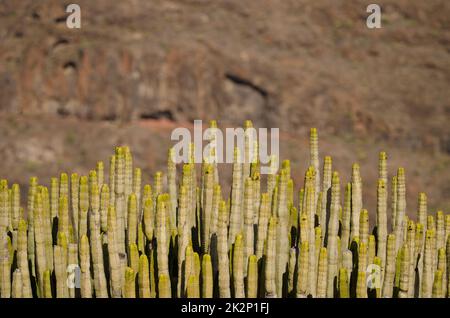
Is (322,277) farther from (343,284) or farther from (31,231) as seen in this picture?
(31,231)

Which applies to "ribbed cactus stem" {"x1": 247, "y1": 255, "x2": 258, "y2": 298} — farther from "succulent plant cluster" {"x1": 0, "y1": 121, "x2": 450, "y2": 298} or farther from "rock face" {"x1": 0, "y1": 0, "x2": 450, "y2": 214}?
"rock face" {"x1": 0, "y1": 0, "x2": 450, "y2": 214}

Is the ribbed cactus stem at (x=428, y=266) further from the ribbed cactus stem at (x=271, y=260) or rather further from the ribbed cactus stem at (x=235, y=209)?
the ribbed cactus stem at (x=235, y=209)

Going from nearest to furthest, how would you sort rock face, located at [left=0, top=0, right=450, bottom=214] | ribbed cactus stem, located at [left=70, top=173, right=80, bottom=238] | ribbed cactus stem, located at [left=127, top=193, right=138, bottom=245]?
1. ribbed cactus stem, located at [left=127, top=193, right=138, bottom=245]
2. ribbed cactus stem, located at [left=70, top=173, right=80, bottom=238]
3. rock face, located at [left=0, top=0, right=450, bottom=214]

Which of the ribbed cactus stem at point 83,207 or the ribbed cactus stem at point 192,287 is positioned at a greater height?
the ribbed cactus stem at point 83,207

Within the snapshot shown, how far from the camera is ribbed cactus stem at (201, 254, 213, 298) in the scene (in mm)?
4727

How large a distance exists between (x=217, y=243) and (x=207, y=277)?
0.25 meters

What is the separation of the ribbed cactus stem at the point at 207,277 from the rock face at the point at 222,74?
436 inches

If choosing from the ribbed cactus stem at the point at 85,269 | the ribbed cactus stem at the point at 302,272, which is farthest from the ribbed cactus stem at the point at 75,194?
the ribbed cactus stem at the point at 302,272

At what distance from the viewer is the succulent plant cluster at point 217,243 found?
15.8ft

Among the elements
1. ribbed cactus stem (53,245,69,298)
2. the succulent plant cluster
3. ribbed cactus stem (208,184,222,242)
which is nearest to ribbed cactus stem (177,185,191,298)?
the succulent plant cluster

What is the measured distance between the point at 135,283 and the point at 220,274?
513 mm

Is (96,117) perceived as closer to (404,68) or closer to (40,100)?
(40,100)

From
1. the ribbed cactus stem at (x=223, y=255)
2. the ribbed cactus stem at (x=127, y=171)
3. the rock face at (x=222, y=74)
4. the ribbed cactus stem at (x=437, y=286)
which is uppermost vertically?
the rock face at (x=222, y=74)
